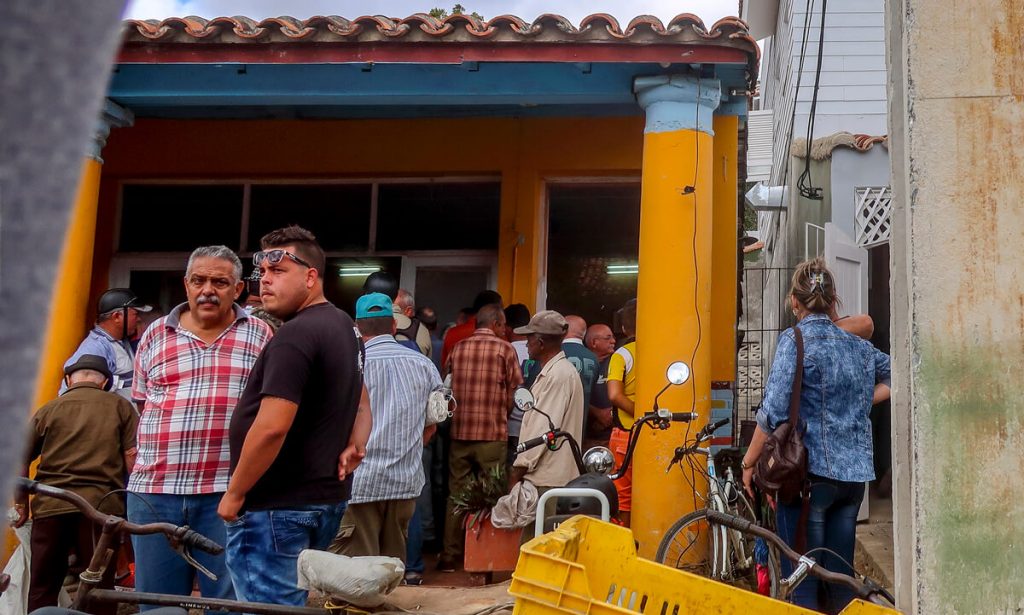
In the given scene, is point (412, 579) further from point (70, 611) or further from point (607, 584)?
point (70, 611)

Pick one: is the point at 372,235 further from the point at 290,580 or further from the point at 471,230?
the point at 290,580

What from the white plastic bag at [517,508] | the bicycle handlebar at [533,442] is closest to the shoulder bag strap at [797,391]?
the bicycle handlebar at [533,442]

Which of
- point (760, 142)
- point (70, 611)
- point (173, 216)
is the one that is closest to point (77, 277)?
point (173, 216)

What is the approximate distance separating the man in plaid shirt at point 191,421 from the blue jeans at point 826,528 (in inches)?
104

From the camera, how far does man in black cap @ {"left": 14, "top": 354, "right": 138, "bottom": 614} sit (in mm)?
5008

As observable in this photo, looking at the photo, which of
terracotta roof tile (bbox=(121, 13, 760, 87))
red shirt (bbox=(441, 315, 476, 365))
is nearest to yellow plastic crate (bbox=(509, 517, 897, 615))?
terracotta roof tile (bbox=(121, 13, 760, 87))

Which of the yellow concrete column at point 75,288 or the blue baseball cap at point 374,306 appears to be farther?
the yellow concrete column at point 75,288

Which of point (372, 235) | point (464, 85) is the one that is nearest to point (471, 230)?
point (372, 235)

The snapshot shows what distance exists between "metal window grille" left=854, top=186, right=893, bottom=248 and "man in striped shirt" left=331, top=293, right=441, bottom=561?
4.82 metres

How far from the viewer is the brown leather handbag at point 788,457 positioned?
4.45 metres

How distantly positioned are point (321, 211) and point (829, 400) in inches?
233

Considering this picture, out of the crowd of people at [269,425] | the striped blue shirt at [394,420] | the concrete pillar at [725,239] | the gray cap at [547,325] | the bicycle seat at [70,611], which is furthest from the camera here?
the concrete pillar at [725,239]

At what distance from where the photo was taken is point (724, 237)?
7.73 meters

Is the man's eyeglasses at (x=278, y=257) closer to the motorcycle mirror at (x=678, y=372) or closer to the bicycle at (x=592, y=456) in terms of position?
the bicycle at (x=592, y=456)
